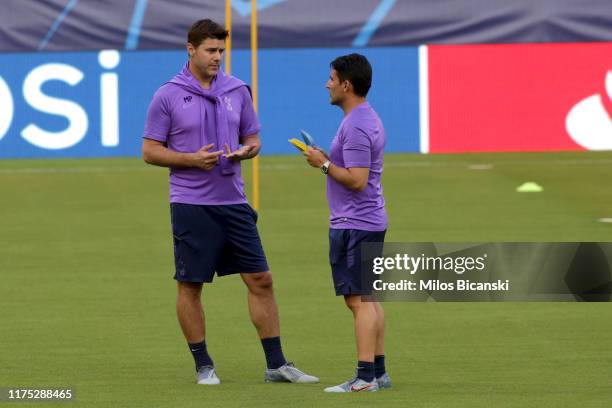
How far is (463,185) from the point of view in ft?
64.1

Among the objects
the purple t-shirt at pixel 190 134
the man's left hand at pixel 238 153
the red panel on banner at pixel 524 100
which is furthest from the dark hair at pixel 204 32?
the red panel on banner at pixel 524 100

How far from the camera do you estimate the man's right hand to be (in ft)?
27.0

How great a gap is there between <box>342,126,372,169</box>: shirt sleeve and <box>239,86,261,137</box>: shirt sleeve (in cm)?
86

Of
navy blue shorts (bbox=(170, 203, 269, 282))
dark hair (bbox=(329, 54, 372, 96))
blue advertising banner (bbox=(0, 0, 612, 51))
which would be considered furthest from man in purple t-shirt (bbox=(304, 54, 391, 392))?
blue advertising banner (bbox=(0, 0, 612, 51))

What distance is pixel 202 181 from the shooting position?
8.44 m

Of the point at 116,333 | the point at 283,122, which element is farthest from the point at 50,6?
the point at 116,333

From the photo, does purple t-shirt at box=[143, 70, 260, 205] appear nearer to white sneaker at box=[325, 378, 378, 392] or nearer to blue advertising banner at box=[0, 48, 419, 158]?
white sneaker at box=[325, 378, 378, 392]

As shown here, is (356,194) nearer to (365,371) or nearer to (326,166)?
(326,166)

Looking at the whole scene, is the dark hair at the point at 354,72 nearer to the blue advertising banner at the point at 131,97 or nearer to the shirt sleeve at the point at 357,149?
the shirt sleeve at the point at 357,149

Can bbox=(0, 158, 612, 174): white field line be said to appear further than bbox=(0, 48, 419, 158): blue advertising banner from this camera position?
No

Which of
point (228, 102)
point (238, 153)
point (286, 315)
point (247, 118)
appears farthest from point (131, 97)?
point (238, 153)

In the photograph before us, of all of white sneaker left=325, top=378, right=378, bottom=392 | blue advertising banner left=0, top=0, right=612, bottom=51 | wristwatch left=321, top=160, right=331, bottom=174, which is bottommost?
white sneaker left=325, top=378, right=378, bottom=392

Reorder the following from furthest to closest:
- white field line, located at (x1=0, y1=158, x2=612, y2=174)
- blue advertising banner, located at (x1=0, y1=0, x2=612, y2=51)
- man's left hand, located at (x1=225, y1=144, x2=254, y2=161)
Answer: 1. blue advertising banner, located at (x1=0, y1=0, x2=612, y2=51)
2. white field line, located at (x1=0, y1=158, x2=612, y2=174)
3. man's left hand, located at (x1=225, y1=144, x2=254, y2=161)

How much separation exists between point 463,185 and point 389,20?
610 centimetres
